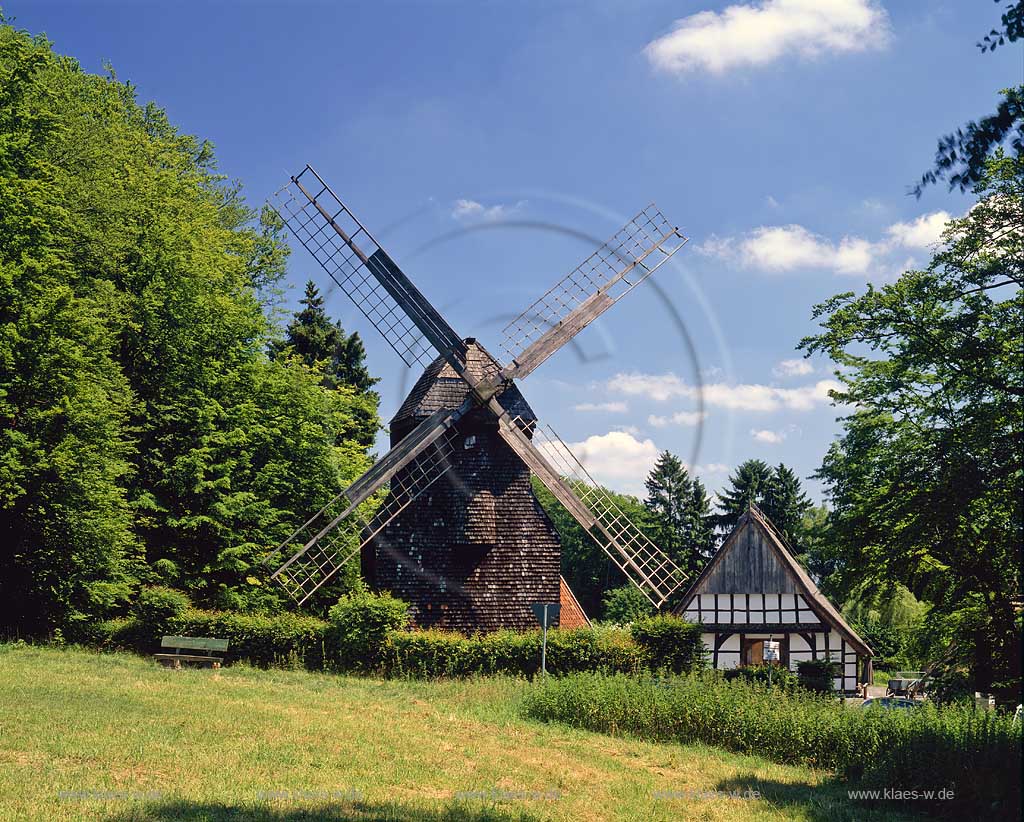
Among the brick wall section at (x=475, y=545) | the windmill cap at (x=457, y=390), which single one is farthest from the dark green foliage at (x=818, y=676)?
the windmill cap at (x=457, y=390)

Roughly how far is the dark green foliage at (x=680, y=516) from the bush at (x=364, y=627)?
33.7 m

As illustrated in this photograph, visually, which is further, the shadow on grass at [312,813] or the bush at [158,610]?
the bush at [158,610]

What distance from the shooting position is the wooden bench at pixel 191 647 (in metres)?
22.6

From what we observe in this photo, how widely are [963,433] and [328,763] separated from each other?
10511 millimetres

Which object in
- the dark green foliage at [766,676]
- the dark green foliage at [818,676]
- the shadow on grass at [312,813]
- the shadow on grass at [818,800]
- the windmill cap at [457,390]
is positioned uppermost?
the windmill cap at [457,390]

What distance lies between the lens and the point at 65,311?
79.2 feet

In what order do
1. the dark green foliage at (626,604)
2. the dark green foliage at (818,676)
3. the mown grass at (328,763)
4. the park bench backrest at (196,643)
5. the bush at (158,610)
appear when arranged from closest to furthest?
the mown grass at (328,763), the dark green foliage at (818,676), the park bench backrest at (196,643), the bush at (158,610), the dark green foliage at (626,604)

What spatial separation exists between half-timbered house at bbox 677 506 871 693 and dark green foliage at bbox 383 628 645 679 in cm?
782

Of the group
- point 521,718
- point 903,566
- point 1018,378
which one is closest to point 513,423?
point 521,718

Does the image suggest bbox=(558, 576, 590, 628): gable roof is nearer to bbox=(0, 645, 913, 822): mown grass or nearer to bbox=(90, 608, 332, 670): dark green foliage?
bbox=(90, 608, 332, 670): dark green foliage

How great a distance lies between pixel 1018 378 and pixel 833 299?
4.27 meters

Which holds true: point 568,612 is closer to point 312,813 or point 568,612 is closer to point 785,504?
point 312,813

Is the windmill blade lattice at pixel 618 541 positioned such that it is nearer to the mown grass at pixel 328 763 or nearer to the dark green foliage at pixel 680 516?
the mown grass at pixel 328 763

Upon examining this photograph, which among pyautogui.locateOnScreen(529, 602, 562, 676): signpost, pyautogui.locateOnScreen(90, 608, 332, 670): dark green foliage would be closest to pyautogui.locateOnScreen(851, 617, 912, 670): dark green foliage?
pyautogui.locateOnScreen(529, 602, 562, 676): signpost
